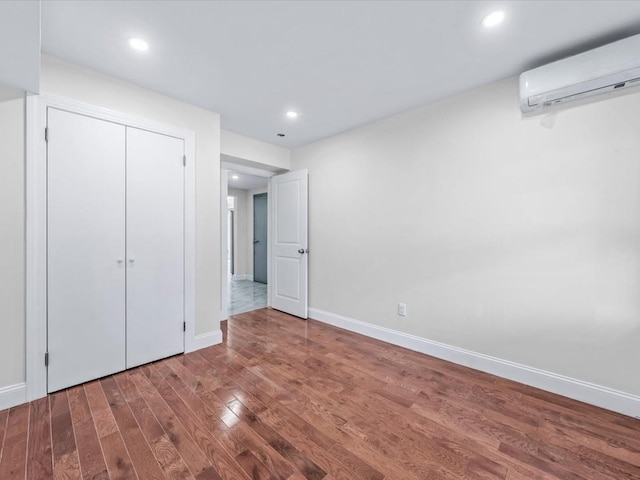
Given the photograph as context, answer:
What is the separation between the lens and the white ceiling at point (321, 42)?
149cm

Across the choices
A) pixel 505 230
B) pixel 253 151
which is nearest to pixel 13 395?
pixel 253 151

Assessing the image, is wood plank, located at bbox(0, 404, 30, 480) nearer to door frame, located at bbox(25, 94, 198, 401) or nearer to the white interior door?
door frame, located at bbox(25, 94, 198, 401)

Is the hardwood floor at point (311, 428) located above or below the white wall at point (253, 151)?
below

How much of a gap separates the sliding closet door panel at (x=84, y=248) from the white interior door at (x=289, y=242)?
6.79ft

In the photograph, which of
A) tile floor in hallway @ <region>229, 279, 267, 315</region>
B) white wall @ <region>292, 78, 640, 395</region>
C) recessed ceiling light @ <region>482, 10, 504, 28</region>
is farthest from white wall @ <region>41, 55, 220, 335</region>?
recessed ceiling light @ <region>482, 10, 504, 28</region>

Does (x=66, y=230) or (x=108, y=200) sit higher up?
(x=108, y=200)

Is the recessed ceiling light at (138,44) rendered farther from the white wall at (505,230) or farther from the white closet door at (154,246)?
the white wall at (505,230)

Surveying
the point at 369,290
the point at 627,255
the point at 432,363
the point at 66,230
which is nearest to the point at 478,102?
the point at 627,255

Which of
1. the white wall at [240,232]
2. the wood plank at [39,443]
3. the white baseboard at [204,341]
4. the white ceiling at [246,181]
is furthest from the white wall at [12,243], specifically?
the white wall at [240,232]

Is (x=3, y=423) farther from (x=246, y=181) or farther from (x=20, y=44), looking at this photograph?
(x=246, y=181)

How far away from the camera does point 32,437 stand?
1.49 meters

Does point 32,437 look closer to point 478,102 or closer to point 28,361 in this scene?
point 28,361

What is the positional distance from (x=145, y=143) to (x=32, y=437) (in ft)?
7.07

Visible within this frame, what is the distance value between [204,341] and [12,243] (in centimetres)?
165
